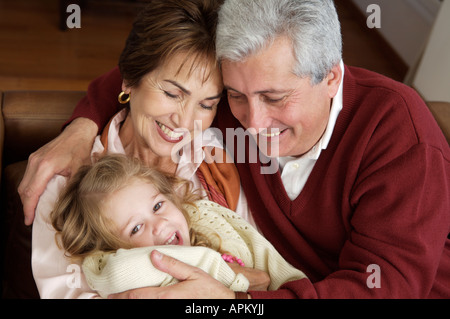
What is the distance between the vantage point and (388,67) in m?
4.04

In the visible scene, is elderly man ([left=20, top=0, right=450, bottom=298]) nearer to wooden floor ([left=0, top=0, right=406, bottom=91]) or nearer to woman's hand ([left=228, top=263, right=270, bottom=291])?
woman's hand ([left=228, top=263, right=270, bottom=291])

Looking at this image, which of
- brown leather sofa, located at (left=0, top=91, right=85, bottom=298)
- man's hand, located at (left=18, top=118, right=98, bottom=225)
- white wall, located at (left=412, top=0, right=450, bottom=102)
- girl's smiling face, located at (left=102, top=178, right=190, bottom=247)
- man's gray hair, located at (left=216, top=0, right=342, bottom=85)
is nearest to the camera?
man's gray hair, located at (left=216, top=0, right=342, bottom=85)

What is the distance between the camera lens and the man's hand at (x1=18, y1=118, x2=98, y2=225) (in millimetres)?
1596

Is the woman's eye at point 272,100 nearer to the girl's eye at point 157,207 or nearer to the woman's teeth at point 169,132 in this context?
the woman's teeth at point 169,132

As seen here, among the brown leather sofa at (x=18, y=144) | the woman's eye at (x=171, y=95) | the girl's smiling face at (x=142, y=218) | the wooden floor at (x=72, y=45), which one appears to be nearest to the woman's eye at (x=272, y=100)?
the woman's eye at (x=171, y=95)

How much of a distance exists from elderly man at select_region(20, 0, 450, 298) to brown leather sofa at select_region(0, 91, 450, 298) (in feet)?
1.07

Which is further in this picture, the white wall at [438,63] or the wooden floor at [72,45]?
the wooden floor at [72,45]

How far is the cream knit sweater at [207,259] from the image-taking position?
133 centimetres

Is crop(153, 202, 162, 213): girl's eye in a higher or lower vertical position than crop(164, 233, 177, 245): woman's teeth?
higher

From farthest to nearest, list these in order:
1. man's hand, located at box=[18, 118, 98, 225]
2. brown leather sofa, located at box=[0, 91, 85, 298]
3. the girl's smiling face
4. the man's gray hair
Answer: brown leather sofa, located at box=[0, 91, 85, 298]
man's hand, located at box=[18, 118, 98, 225]
the girl's smiling face
the man's gray hair

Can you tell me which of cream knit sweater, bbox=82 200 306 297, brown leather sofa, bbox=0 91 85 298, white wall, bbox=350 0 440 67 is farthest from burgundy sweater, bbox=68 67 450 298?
white wall, bbox=350 0 440 67

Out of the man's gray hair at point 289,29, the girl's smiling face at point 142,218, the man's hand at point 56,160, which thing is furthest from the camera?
the man's hand at point 56,160

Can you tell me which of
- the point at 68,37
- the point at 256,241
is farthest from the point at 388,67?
the point at 256,241

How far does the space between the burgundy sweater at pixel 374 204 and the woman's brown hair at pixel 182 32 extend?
44cm
